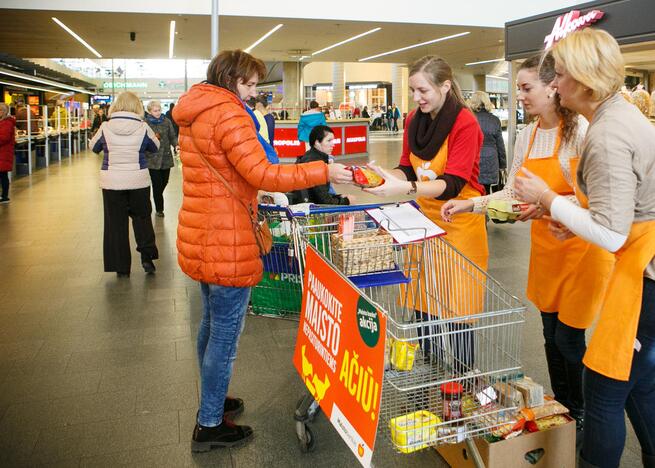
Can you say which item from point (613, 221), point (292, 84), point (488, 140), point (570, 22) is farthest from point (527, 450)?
point (292, 84)

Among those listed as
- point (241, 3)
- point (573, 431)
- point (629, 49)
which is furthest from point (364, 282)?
point (241, 3)

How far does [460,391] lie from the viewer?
83.7 inches

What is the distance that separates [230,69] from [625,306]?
1.71m

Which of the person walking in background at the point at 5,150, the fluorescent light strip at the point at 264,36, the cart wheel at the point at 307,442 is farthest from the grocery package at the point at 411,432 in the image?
the fluorescent light strip at the point at 264,36

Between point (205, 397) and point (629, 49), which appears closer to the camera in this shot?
point (205, 397)

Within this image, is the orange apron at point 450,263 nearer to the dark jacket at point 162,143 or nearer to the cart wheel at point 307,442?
the cart wheel at point 307,442

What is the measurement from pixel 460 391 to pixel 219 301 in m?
1.11

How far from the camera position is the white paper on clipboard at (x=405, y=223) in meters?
2.45

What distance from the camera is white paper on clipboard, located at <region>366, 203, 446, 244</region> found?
245 centimetres

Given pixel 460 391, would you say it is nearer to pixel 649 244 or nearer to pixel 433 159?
pixel 649 244

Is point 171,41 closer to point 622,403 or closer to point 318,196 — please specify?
point 318,196

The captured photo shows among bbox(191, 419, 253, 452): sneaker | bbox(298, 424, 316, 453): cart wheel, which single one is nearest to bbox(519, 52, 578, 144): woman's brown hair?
bbox(298, 424, 316, 453): cart wheel

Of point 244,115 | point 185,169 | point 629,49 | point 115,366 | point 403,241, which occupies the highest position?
Result: point 629,49

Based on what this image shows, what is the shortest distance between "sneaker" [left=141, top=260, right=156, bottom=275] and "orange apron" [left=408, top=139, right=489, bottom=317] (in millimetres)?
3863
